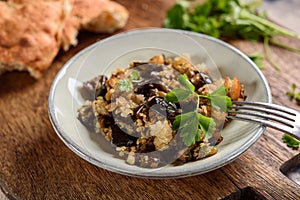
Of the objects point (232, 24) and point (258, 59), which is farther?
point (232, 24)

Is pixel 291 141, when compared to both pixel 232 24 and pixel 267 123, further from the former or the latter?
pixel 232 24

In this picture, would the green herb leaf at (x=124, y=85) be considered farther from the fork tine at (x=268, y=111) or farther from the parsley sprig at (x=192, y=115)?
the fork tine at (x=268, y=111)

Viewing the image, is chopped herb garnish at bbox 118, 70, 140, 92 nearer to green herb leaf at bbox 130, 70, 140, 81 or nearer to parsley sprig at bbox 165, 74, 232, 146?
green herb leaf at bbox 130, 70, 140, 81

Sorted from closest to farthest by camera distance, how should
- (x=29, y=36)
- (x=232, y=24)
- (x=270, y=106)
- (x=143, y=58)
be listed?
(x=270, y=106), (x=143, y=58), (x=29, y=36), (x=232, y=24)

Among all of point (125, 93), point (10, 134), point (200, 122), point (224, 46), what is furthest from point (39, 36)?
point (200, 122)

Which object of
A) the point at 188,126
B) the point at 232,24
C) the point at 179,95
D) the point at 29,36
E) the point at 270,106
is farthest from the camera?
the point at 232,24

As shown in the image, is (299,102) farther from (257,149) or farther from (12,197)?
(12,197)

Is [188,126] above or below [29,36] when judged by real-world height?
above

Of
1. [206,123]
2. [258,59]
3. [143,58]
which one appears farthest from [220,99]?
[258,59]
